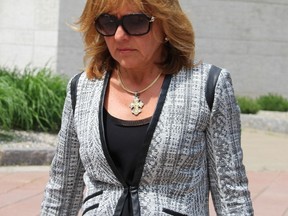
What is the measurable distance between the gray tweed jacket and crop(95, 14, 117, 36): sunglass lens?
0.19 meters

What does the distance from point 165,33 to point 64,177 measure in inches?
23.6

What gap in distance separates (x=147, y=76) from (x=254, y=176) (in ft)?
20.5

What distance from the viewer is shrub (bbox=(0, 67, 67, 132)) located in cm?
945

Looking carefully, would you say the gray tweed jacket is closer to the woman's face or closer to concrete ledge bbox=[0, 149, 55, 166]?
the woman's face

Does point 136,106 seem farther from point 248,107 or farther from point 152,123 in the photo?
point 248,107

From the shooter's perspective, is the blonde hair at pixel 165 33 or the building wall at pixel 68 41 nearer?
the blonde hair at pixel 165 33

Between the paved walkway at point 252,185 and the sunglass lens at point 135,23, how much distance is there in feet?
13.1

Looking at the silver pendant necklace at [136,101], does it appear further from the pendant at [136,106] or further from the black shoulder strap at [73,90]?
the black shoulder strap at [73,90]

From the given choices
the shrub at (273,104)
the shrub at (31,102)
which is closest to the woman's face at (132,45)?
the shrub at (31,102)

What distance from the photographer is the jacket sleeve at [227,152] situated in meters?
2.20

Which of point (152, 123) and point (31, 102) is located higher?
point (152, 123)

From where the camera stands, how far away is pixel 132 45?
218 cm

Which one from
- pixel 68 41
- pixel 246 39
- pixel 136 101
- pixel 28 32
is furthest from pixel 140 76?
pixel 246 39

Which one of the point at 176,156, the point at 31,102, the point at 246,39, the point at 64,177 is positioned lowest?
the point at 31,102
